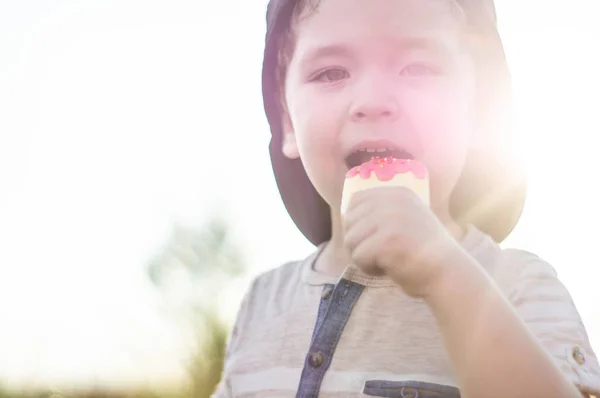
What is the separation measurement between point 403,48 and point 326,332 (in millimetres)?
588

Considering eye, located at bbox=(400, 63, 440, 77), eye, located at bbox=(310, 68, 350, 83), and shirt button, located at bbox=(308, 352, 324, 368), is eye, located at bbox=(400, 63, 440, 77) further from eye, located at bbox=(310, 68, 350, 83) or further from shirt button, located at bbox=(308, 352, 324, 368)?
shirt button, located at bbox=(308, 352, 324, 368)

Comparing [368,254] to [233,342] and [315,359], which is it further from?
[233,342]

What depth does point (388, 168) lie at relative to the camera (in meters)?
1.39

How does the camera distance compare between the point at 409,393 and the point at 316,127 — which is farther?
the point at 316,127

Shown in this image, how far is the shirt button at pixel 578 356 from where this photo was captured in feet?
4.33

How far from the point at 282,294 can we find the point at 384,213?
25.6 inches

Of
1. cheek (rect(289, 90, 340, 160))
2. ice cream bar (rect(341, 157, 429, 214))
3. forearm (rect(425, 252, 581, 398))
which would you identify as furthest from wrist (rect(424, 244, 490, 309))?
cheek (rect(289, 90, 340, 160))

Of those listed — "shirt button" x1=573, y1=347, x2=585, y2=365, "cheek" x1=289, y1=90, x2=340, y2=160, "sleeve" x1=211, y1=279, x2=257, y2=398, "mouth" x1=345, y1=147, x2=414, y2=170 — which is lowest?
"sleeve" x1=211, y1=279, x2=257, y2=398

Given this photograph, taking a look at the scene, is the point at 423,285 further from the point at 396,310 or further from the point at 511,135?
the point at 511,135

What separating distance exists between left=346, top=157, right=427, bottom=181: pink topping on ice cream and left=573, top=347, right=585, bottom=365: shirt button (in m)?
0.41

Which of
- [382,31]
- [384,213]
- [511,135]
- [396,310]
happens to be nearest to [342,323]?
[396,310]

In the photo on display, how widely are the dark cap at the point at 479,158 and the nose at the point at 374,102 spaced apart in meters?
0.31

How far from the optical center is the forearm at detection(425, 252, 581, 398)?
1.14 m

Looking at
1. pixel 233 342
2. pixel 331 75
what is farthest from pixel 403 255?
pixel 233 342
